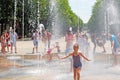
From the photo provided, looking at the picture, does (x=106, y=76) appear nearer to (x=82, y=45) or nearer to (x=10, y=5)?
(x=82, y=45)

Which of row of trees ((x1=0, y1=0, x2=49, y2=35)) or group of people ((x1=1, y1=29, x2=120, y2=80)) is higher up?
row of trees ((x1=0, y1=0, x2=49, y2=35))

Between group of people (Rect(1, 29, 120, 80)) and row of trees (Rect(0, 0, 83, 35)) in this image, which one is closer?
group of people (Rect(1, 29, 120, 80))

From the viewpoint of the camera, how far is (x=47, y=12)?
55750mm

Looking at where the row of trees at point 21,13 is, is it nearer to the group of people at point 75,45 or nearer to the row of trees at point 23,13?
the row of trees at point 23,13

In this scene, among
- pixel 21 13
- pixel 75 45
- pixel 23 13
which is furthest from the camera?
pixel 21 13

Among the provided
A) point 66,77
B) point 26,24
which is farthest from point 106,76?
point 26,24

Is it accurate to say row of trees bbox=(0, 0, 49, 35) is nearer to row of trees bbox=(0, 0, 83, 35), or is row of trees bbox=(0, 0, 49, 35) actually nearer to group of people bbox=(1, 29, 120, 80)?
row of trees bbox=(0, 0, 83, 35)

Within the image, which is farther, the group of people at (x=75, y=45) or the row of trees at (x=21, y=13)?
the row of trees at (x=21, y=13)

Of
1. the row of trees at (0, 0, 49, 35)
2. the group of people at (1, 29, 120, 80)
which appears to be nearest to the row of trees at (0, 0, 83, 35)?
the row of trees at (0, 0, 49, 35)

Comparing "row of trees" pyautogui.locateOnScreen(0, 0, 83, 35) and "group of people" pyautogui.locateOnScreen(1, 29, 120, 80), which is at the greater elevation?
"row of trees" pyautogui.locateOnScreen(0, 0, 83, 35)

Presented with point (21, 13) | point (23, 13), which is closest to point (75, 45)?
point (23, 13)

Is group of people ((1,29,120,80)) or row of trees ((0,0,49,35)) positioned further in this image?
row of trees ((0,0,49,35))

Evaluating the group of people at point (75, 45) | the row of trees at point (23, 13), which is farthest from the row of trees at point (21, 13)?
the group of people at point (75, 45)

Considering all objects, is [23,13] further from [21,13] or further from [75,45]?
[75,45]
